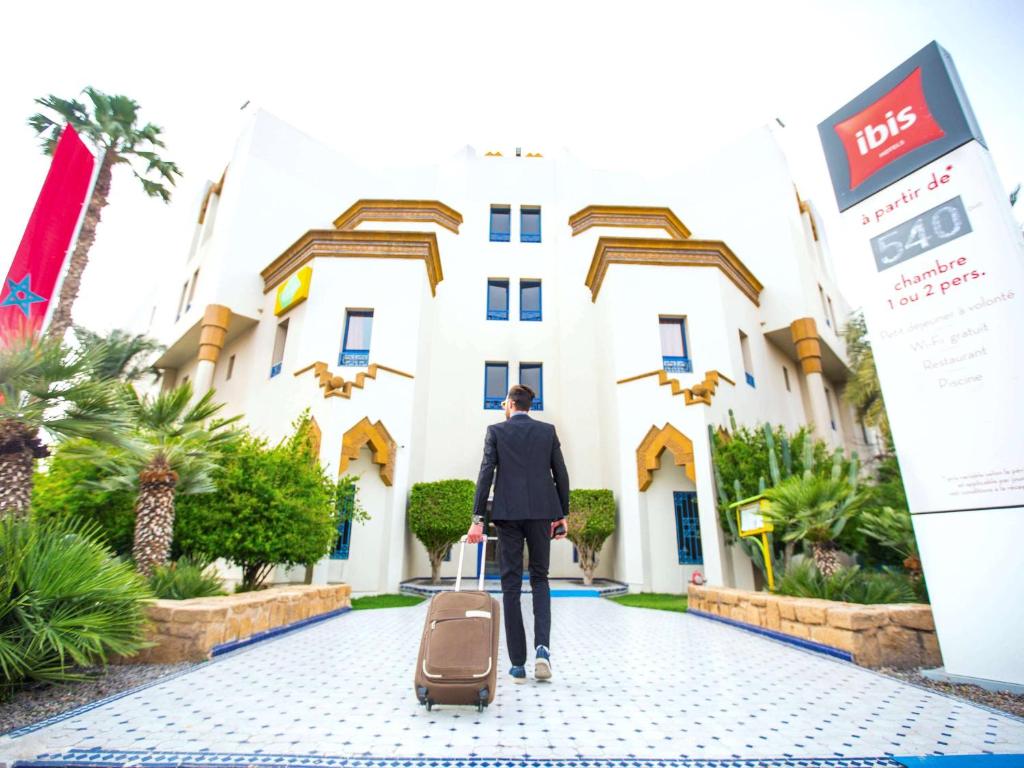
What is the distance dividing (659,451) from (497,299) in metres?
7.66

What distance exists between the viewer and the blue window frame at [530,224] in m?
17.9

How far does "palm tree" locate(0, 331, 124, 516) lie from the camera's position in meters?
4.27

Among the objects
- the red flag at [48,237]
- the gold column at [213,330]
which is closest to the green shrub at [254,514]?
the red flag at [48,237]

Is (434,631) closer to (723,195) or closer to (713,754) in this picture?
(713,754)

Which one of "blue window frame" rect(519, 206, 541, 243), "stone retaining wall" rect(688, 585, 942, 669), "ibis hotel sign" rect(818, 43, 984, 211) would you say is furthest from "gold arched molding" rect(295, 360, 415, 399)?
"ibis hotel sign" rect(818, 43, 984, 211)

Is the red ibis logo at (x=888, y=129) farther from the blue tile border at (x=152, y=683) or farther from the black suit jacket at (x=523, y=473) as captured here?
the blue tile border at (x=152, y=683)

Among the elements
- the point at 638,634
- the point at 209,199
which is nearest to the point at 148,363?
the point at 209,199

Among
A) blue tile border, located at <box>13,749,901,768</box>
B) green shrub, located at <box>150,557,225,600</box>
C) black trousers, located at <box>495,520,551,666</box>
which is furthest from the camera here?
green shrub, located at <box>150,557,225,600</box>

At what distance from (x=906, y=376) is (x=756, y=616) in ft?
11.0

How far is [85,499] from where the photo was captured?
21.7 ft

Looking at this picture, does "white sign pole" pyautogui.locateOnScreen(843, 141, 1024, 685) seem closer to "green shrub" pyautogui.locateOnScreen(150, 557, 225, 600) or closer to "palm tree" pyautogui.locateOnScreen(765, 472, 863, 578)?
"palm tree" pyautogui.locateOnScreen(765, 472, 863, 578)

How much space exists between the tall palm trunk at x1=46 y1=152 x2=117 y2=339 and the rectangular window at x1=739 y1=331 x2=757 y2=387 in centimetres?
1607

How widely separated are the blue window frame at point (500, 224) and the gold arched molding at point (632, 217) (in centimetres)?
248

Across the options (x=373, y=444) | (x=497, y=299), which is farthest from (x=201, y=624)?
(x=497, y=299)
